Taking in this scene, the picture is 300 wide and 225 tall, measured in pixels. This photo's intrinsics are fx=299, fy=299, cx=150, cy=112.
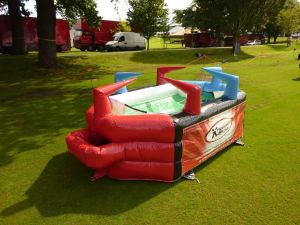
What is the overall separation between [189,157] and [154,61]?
18920mm

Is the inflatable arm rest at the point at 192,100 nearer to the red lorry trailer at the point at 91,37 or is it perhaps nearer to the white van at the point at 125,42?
the white van at the point at 125,42

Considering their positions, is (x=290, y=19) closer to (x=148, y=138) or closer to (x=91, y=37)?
(x=91, y=37)

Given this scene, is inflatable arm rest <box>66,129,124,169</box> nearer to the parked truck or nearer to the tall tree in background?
the tall tree in background

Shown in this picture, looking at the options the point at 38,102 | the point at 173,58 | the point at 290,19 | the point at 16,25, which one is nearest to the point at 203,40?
the point at 290,19

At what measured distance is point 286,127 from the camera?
811 centimetres

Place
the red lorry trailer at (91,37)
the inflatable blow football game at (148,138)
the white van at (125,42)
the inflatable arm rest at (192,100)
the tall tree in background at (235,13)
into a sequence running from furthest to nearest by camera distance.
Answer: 1. the red lorry trailer at (91,37)
2. the white van at (125,42)
3. the tall tree in background at (235,13)
4. the inflatable arm rest at (192,100)
5. the inflatable blow football game at (148,138)

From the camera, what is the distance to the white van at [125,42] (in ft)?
103

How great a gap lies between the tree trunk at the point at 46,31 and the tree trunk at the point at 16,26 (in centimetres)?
644

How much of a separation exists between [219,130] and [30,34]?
28.8 metres

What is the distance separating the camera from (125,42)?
106 ft

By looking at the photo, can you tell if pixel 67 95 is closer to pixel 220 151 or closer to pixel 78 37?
pixel 220 151

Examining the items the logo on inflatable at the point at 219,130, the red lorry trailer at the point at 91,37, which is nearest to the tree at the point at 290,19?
the red lorry trailer at the point at 91,37

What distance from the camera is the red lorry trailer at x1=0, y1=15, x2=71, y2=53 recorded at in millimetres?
27828

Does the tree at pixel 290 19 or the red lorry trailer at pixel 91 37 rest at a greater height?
the tree at pixel 290 19
